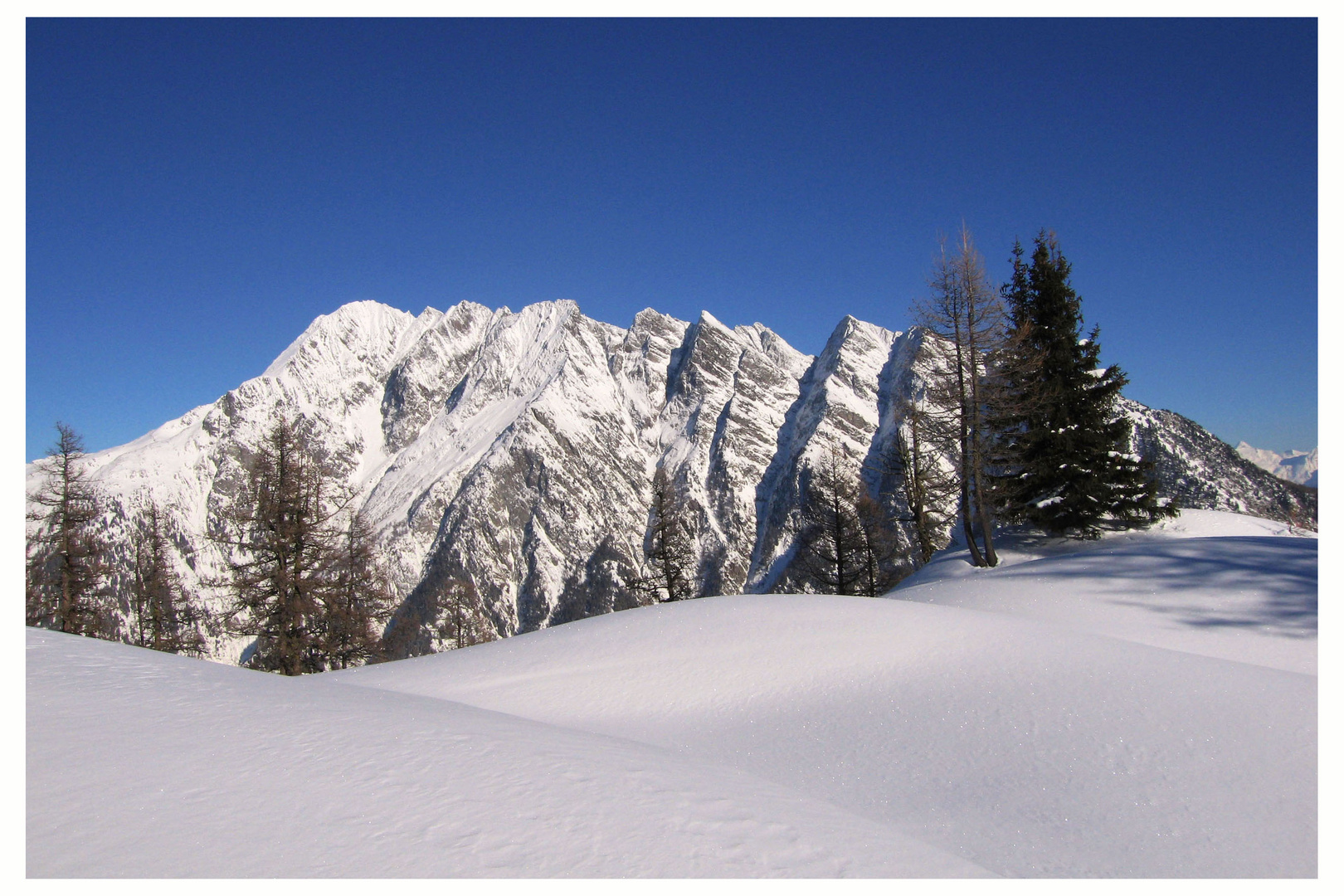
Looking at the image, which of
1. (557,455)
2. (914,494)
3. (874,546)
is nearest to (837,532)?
(874,546)

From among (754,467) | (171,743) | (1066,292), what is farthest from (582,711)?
(754,467)

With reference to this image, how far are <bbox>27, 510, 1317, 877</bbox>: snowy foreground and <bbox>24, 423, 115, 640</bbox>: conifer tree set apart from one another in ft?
48.4

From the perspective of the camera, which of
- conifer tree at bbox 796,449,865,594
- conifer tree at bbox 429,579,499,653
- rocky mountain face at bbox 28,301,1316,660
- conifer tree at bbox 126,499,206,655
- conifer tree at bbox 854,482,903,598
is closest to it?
conifer tree at bbox 126,499,206,655

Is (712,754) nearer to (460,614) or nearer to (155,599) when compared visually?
(155,599)

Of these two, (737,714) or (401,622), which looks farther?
(401,622)

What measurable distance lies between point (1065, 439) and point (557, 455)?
145 meters

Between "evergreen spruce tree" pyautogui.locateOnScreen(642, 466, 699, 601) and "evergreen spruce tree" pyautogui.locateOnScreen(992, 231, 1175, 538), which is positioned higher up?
"evergreen spruce tree" pyautogui.locateOnScreen(992, 231, 1175, 538)

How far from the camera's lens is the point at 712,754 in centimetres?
548

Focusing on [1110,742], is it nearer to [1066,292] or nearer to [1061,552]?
[1061,552]

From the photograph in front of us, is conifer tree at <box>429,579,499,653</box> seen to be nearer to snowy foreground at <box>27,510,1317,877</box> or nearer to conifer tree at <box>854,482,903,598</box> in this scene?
conifer tree at <box>854,482,903,598</box>

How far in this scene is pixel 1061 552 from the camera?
18.5 metres

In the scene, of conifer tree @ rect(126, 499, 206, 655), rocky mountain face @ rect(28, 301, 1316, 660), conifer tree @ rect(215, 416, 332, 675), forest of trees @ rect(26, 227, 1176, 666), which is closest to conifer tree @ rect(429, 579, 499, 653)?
forest of trees @ rect(26, 227, 1176, 666)

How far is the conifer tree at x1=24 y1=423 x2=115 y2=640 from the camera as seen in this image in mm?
17188

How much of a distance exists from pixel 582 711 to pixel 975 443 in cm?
1439
